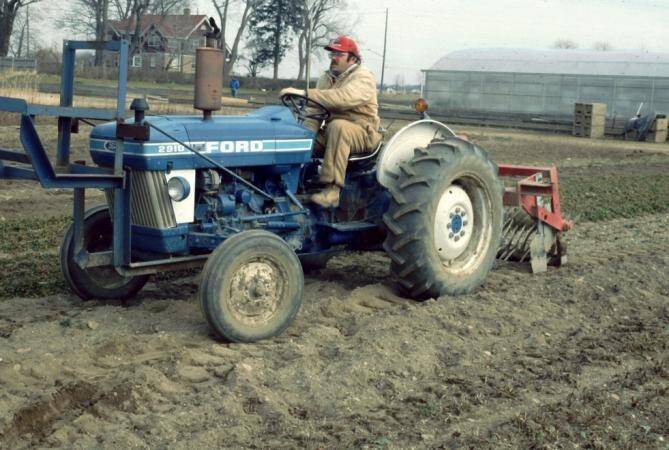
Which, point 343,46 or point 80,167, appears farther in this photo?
point 343,46

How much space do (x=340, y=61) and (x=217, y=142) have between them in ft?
4.74

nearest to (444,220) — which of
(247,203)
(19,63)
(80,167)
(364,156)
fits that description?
(364,156)

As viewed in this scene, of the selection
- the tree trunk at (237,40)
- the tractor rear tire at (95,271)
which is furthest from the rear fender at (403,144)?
the tree trunk at (237,40)

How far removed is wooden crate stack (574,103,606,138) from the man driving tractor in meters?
23.9

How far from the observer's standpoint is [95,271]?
22.5 feet

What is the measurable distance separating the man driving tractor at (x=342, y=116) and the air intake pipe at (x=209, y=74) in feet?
2.40

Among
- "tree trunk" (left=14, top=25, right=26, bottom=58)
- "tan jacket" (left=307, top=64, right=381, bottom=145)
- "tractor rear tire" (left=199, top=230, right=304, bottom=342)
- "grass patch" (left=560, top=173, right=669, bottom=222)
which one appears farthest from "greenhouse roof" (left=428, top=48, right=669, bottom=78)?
"tree trunk" (left=14, top=25, right=26, bottom=58)

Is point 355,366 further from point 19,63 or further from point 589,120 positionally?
point 19,63

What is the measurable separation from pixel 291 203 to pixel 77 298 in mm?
1696

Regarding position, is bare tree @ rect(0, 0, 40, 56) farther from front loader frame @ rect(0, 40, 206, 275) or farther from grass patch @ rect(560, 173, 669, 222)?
front loader frame @ rect(0, 40, 206, 275)

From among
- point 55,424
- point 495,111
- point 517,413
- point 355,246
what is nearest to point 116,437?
point 55,424

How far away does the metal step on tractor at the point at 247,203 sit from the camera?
5.79 metres

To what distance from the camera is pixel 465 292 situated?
7.27 m

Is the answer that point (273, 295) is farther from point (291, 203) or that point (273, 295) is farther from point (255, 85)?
point (255, 85)
